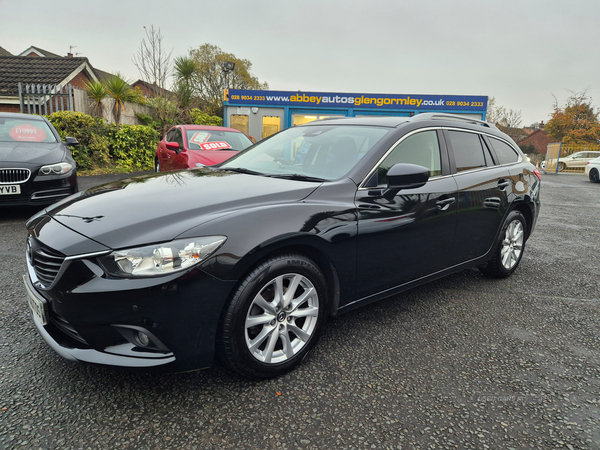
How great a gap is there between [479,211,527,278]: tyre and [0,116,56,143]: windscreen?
6.58 m

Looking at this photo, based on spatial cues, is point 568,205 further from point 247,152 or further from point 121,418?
point 121,418

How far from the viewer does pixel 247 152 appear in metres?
3.73

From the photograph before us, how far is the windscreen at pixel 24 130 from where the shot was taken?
20.4ft

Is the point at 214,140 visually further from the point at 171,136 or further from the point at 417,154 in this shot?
the point at 417,154

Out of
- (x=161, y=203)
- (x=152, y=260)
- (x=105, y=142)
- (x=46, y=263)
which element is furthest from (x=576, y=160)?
(x=46, y=263)

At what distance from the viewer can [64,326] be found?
2.01m

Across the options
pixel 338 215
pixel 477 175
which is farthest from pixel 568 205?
pixel 338 215

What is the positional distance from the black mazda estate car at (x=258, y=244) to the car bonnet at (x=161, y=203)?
11mm

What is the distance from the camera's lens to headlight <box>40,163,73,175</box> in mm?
5506

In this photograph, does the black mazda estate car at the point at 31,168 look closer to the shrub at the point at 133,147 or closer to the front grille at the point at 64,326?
the front grille at the point at 64,326

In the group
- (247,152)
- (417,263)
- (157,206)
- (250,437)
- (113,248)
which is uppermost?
(247,152)

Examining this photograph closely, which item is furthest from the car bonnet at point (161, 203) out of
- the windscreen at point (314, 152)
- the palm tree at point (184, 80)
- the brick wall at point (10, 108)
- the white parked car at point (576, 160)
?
the white parked car at point (576, 160)

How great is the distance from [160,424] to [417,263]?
2.03m

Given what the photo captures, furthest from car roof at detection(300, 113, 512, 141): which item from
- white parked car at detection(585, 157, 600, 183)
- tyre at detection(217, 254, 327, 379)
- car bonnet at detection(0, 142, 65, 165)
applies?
white parked car at detection(585, 157, 600, 183)
